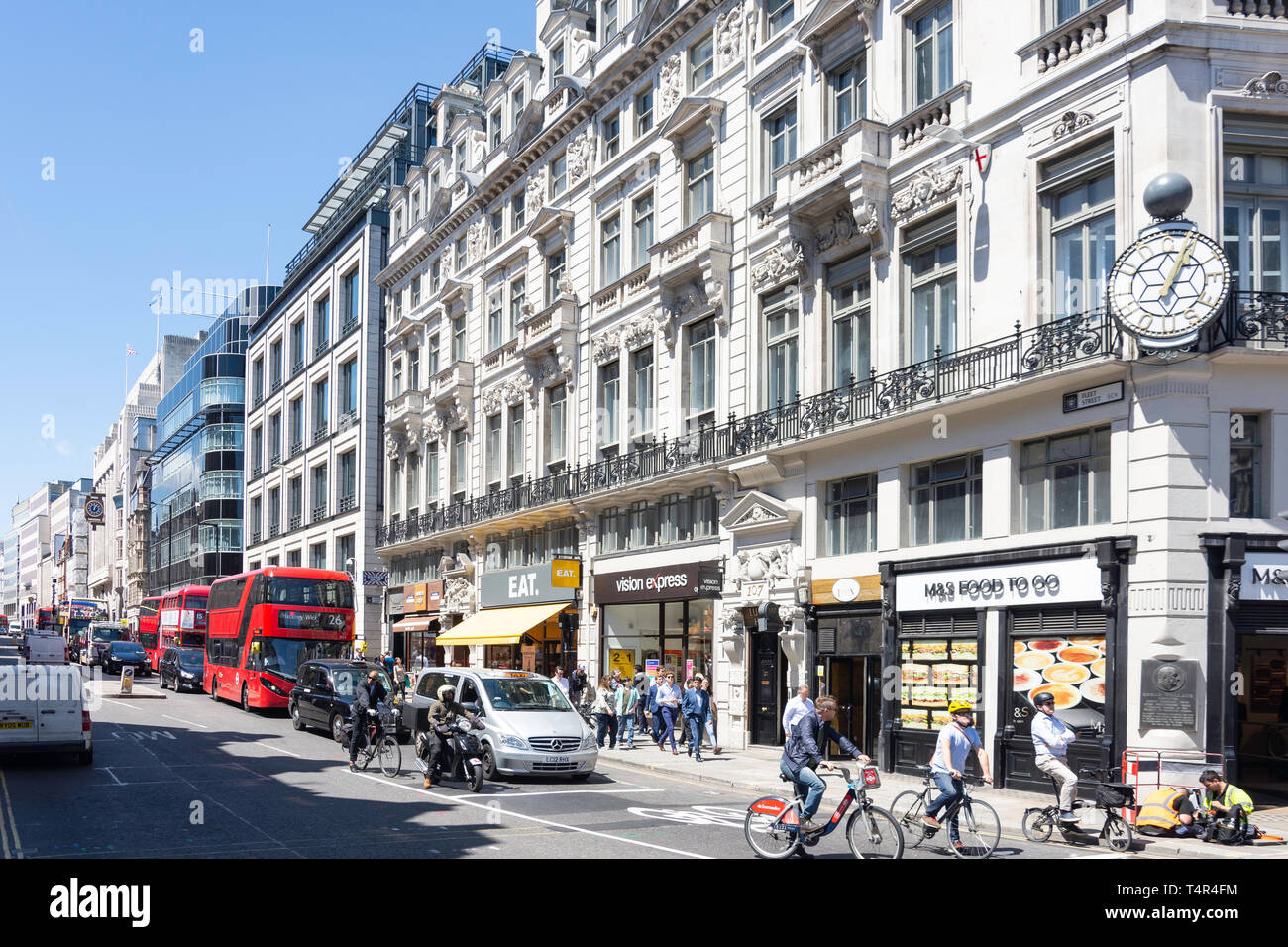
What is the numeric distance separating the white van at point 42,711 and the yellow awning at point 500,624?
1635 centimetres

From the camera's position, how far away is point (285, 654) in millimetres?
34312

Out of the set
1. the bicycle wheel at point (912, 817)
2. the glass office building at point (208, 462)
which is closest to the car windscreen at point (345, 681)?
the bicycle wheel at point (912, 817)

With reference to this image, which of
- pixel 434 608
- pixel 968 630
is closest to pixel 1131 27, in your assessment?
pixel 968 630

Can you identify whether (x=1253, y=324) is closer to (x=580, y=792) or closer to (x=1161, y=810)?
(x=1161, y=810)

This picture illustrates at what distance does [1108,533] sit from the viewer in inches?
722

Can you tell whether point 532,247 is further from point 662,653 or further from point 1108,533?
point 1108,533

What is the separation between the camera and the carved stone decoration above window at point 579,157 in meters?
36.6

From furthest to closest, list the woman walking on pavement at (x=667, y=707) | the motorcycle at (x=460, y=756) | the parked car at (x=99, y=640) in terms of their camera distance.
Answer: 1. the parked car at (x=99, y=640)
2. the woman walking on pavement at (x=667, y=707)
3. the motorcycle at (x=460, y=756)

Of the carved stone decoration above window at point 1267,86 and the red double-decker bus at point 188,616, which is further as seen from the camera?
the red double-decker bus at point 188,616

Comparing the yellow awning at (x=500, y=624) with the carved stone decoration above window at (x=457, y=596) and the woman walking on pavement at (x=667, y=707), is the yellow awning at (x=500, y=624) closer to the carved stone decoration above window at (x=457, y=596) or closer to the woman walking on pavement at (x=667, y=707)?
the carved stone decoration above window at (x=457, y=596)

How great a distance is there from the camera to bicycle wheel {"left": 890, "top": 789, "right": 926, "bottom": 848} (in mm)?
13078

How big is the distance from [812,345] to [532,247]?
1661 cm

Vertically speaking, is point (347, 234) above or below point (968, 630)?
above

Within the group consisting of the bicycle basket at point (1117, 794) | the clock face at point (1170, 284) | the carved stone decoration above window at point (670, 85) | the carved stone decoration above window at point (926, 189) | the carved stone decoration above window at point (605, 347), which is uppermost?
the carved stone decoration above window at point (670, 85)
